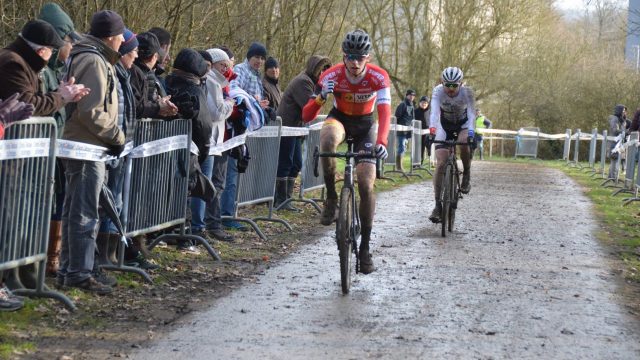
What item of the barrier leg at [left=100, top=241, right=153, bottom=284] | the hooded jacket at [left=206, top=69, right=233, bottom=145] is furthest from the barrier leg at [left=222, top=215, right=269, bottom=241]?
the barrier leg at [left=100, top=241, right=153, bottom=284]

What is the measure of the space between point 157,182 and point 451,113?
5.64m

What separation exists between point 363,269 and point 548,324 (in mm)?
2095

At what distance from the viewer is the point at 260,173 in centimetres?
1326

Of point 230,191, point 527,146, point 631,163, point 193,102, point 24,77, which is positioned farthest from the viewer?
point 527,146

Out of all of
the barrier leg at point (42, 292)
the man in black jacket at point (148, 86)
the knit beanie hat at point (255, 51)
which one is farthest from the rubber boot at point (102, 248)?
the knit beanie hat at point (255, 51)

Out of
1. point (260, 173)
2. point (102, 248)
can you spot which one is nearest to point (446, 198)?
point (260, 173)

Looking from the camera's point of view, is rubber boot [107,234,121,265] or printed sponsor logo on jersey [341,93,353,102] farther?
printed sponsor logo on jersey [341,93,353,102]

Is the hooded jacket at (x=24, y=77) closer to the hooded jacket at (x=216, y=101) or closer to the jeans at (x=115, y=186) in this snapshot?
the jeans at (x=115, y=186)

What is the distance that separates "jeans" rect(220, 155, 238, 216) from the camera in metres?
12.5

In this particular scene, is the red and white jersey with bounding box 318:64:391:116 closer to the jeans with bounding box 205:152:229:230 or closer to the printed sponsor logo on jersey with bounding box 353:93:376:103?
the printed sponsor logo on jersey with bounding box 353:93:376:103

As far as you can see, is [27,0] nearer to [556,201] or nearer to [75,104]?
[75,104]

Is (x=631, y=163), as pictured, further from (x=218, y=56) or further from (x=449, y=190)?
(x=218, y=56)

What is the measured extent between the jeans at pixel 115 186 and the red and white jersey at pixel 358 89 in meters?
1.95

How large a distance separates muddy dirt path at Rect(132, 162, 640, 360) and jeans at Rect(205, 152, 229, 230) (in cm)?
105
